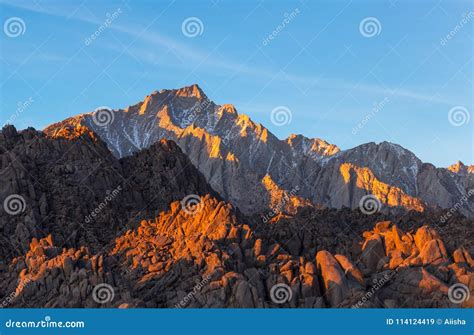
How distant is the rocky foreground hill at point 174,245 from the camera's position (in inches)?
2474

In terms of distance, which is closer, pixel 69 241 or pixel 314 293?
pixel 314 293

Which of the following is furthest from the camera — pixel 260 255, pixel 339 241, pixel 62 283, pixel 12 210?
pixel 12 210

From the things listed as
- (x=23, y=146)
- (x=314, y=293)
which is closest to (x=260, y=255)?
(x=314, y=293)

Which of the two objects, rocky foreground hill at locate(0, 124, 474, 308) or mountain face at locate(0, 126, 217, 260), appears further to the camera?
mountain face at locate(0, 126, 217, 260)

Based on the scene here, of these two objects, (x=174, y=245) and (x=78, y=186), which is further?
(x=78, y=186)

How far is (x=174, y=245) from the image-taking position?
241 feet

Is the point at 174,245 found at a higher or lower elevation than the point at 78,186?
lower

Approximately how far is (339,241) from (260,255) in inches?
659

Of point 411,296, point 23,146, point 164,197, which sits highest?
point 23,146

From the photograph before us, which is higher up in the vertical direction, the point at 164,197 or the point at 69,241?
the point at 164,197

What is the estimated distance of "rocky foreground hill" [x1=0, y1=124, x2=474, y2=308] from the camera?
62.8 meters

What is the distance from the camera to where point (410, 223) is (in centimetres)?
9825

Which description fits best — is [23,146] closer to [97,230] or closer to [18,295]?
[97,230]

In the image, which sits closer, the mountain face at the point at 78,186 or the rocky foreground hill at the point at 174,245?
the rocky foreground hill at the point at 174,245
